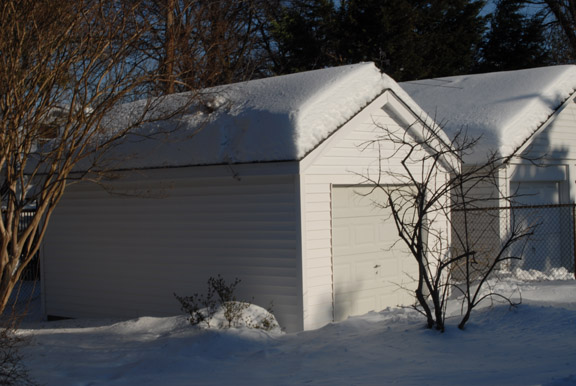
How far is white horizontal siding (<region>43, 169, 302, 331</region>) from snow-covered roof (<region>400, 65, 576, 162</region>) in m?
5.92

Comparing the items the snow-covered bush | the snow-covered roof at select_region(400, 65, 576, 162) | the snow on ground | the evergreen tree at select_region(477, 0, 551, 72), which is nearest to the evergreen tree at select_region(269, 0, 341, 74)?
the evergreen tree at select_region(477, 0, 551, 72)

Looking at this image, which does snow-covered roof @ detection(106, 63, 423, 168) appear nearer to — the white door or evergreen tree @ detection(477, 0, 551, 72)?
the white door

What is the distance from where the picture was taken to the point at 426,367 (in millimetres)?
7293

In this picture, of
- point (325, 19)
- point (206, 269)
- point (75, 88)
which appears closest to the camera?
point (75, 88)

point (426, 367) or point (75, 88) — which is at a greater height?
point (75, 88)

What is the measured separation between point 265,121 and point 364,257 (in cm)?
291

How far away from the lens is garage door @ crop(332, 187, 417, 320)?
11.0 meters

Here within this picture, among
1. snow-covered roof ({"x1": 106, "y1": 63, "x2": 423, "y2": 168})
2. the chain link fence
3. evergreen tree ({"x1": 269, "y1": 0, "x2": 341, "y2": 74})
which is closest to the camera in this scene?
snow-covered roof ({"x1": 106, "y1": 63, "x2": 423, "y2": 168})

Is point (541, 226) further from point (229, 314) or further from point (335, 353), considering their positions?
point (335, 353)

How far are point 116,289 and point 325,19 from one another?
62.8ft

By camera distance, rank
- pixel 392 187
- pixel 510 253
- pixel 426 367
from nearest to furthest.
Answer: pixel 426 367
pixel 392 187
pixel 510 253

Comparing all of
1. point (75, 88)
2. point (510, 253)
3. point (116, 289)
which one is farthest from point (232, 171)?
point (510, 253)

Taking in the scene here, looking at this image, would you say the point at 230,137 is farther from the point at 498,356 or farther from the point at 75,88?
the point at 498,356

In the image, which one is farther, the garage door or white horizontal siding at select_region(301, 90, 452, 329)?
the garage door
